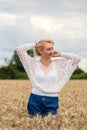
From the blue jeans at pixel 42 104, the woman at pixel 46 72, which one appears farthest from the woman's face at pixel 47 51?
the blue jeans at pixel 42 104

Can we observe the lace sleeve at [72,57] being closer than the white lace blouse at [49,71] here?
No

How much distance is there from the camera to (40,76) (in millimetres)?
8844

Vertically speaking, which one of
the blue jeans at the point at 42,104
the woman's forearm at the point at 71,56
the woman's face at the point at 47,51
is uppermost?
the woman's face at the point at 47,51

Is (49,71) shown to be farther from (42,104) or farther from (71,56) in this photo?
(42,104)

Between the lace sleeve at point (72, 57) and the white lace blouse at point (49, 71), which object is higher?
the lace sleeve at point (72, 57)

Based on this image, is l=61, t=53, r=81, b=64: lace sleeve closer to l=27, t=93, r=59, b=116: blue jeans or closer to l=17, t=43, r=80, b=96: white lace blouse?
l=17, t=43, r=80, b=96: white lace blouse

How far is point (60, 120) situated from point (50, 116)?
0.16 metres

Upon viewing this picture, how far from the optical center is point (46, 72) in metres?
8.87

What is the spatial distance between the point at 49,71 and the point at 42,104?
512mm

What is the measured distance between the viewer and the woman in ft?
28.9

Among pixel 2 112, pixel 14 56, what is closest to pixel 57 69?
pixel 2 112

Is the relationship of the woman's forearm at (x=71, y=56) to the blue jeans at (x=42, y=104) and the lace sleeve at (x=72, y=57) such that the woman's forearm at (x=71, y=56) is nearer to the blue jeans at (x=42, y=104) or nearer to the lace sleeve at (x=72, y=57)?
the lace sleeve at (x=72, y=57)

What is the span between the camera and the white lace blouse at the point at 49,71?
28.9ft

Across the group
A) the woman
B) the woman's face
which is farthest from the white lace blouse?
the woman's face
